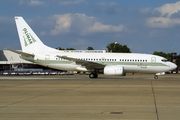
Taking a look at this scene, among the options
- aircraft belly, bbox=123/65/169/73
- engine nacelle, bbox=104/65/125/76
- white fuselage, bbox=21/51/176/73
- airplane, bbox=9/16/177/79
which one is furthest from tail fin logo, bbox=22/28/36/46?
aircraft belly, bbox=123/65/169/73

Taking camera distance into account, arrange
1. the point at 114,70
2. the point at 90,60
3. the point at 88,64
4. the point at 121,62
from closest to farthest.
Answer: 1. the point at 114,70
2. the point at 88,64
3. the point at 121,62
4. the point at 90,60

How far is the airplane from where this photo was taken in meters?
33.7

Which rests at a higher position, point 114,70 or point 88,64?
point 88,64

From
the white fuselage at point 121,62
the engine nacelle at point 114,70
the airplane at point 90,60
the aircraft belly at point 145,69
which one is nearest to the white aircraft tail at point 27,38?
the airplane at point 90,60

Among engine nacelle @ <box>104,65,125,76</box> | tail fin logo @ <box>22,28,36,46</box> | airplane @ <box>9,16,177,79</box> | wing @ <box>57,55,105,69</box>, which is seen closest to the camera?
engine nacelle @ <box>104,65,125,76</box>

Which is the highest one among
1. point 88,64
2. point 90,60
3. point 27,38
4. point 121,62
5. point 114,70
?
point 27,38

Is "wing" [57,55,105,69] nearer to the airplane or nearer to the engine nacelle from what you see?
the airplane

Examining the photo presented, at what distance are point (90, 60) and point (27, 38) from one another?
887 cm

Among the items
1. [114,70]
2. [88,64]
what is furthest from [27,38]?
[114,70]

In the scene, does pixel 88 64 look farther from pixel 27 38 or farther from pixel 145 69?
pixel 27 38

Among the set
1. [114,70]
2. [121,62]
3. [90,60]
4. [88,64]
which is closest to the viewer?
[114,70]

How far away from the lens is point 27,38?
35.6 meters

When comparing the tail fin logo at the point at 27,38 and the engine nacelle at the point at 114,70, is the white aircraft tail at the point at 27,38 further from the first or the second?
the engine nacelle at the point at 114,70

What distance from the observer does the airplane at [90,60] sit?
3366 centimetres
